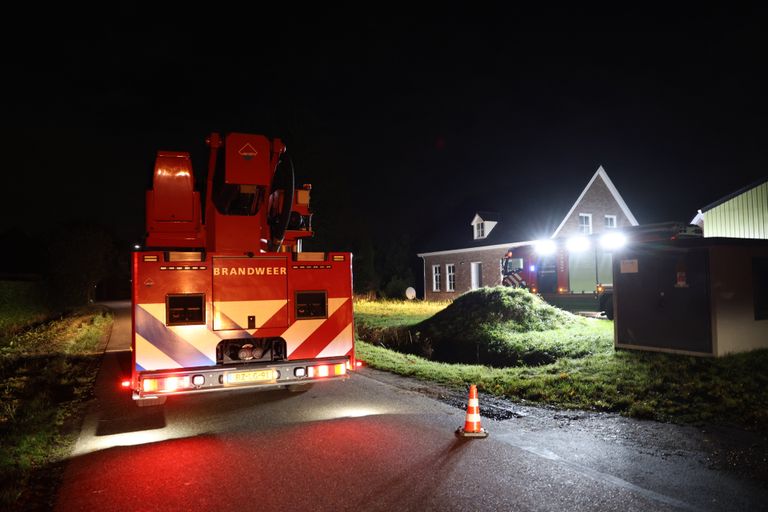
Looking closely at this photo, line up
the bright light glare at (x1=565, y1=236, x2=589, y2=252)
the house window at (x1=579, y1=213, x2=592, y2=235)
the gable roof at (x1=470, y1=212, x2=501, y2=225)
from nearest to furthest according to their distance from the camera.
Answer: the bright light glare at (x1=565, y1=236, x2=589, y2=252) < the house window at (x1=579, y1=213, x2=592, y2=235) < the gable roof at (x1=470, y1=212, x2=501, y2=225)

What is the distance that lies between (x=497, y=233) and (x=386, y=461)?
25.8 metres

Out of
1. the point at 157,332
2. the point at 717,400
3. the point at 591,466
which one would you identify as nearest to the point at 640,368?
the point at 717,400

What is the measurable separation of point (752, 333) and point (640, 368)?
241cm

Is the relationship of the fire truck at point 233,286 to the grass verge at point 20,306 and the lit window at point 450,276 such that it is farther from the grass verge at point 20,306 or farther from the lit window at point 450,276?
the lit window at point 450,276

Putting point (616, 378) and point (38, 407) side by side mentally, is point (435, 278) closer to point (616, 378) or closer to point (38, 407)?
point (616, 378)

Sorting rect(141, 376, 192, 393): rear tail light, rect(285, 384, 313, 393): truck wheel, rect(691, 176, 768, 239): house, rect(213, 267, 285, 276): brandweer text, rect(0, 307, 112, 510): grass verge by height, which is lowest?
rect(0, 307, 112, 510): grass verge

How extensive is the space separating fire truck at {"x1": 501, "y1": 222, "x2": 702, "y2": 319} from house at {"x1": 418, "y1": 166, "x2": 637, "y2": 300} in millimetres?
3876

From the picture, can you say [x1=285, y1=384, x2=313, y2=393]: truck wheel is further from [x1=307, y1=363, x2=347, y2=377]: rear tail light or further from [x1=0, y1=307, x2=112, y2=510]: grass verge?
[x1=0, y1=307, x2=112, y2=510]: grass verge

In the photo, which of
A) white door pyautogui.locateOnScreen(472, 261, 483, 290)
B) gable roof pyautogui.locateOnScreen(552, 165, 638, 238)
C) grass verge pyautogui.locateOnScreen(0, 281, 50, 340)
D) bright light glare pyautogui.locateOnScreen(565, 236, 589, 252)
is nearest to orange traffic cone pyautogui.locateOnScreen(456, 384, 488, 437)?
bright light glare pyautogui.locateOnScreen(565, 236, 589, 252)

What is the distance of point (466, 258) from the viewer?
3162 cm

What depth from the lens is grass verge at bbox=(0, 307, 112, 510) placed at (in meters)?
5.11

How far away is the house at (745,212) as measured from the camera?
61.7 feet

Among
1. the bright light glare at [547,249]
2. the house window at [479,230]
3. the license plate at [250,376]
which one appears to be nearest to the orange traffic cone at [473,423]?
the license plate at [250,376]

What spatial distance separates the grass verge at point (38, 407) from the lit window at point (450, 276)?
65.4 feet
